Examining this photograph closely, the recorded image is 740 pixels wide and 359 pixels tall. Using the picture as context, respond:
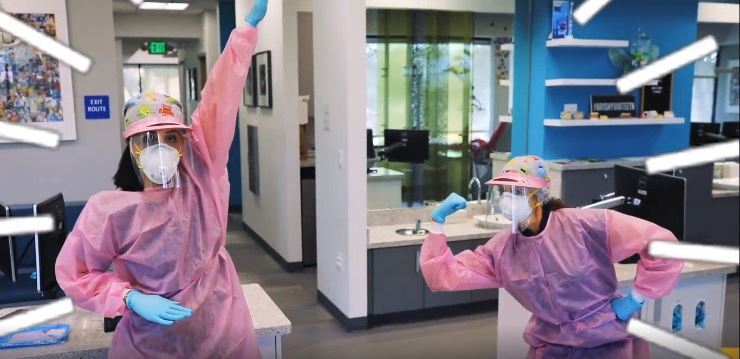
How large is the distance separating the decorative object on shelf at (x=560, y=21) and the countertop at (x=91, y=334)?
3101 mm

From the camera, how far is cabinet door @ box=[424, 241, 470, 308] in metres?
4.06

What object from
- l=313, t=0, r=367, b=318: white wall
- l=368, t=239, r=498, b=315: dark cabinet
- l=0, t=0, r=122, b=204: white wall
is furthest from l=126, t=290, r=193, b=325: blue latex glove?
l=0, t=0, r=122, b=204: white wall

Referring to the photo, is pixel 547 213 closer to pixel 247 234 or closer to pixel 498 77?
pixel 498 77

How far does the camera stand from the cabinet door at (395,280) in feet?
12.9

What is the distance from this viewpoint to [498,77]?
16.9ft

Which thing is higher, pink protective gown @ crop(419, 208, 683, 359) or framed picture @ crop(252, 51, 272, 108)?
framed picture @ crop(252, 51, 272, 108)

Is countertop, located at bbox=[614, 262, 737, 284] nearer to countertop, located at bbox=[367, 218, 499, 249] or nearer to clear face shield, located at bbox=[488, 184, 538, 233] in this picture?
clear face shield, located at bbox=[488, 184, 538, 233]

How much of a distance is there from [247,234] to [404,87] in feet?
9.04

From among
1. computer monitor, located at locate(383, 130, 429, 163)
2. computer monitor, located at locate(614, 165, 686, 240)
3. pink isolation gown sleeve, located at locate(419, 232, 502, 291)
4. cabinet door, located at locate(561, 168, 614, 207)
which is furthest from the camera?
computer monitor, located at locate(383, 130, 429, 163)

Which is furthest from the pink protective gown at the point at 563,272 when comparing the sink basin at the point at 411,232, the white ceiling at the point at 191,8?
the white ceiling at the point at 191,8

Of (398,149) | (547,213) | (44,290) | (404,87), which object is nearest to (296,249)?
(398,149)
